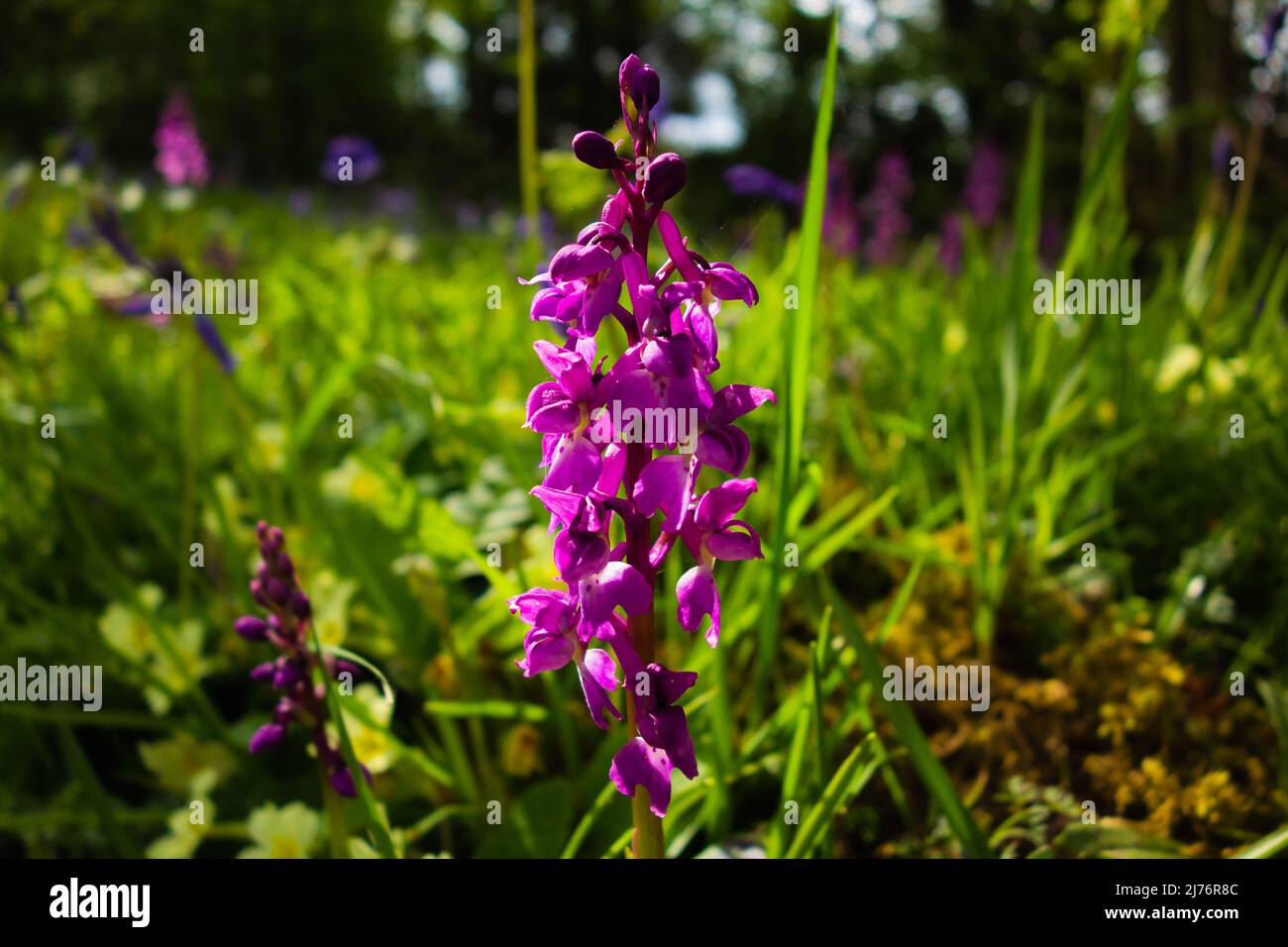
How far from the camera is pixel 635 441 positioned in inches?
38.2

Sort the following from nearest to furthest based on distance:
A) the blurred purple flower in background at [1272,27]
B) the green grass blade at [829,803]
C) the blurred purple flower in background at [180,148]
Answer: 1. the green grass blade at [829,803]
2. the blurred purple flower in background at [1272,27]
3. the blurred purple flower in background at [180,148]

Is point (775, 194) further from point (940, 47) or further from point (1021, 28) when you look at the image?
point (940, 47)

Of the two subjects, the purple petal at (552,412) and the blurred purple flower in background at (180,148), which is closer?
the purple petal at (552,412)

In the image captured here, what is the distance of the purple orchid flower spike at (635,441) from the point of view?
0.94 metres

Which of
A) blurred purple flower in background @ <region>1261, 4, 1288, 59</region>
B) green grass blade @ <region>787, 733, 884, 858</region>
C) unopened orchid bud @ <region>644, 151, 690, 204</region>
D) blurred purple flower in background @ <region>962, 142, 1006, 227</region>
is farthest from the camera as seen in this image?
blurred purple flower in background @ <region>962, 142, 1006, 227</region>

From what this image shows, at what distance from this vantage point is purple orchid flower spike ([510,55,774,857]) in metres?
0.94

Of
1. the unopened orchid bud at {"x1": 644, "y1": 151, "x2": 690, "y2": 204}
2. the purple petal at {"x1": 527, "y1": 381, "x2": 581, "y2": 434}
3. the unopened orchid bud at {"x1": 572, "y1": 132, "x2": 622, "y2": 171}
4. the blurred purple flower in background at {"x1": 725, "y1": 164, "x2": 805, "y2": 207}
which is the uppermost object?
the blurred purple flower in background at {"x1": 725, "y1": 164, "x2": 805, "y2": 207}

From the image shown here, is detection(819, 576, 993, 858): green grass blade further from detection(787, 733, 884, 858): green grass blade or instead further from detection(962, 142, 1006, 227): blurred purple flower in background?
detection(962, 142, 1006, 227): blurred purple flower in background

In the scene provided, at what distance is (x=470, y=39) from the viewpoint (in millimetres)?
23812

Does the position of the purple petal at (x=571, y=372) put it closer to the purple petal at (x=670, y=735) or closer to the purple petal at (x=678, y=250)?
the purple petal at (x=678, y=250)

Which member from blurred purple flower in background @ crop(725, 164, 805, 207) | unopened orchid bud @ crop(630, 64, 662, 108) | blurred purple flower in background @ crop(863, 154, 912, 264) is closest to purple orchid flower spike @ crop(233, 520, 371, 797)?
unopened orchid bud @ crop(630, 64, 662, 108)

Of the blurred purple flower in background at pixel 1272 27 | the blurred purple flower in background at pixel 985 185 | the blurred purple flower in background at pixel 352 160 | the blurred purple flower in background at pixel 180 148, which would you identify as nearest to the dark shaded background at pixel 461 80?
the blurred purple flower in background at pixel 985 185

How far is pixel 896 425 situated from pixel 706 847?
1279 millimetres

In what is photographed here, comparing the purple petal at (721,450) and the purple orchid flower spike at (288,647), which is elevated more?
the purple petal at (721,450)
